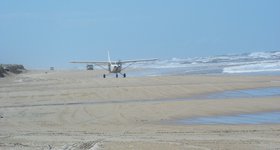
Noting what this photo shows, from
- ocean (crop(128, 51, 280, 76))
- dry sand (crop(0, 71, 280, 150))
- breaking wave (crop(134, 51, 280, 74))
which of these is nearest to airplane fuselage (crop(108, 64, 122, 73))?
ocean (crop(128, 51, 280, 76))

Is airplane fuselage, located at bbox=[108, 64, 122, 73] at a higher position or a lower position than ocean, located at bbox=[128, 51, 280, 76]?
higher

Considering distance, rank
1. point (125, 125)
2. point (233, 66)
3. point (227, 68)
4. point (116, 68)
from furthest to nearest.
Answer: point (233, 66), point (227, 68), point (116, 68), point (125, 125)

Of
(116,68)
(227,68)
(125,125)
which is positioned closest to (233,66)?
Result: (227,68)

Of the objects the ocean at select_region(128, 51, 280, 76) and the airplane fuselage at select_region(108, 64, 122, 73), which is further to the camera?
the airplane fuselage at select_region(108, 64, 122, 73)

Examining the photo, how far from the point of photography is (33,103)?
19.3m

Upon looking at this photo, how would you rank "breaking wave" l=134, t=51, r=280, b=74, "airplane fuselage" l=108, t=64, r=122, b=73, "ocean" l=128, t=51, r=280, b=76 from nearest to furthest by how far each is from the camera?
1. "ocean" l=128, t=51, r=280, b=76
2. "breaking wave" l=134, t=51, r=280, b=74
3. "airplane fuselage" l=108, t=64, r=122, b=73

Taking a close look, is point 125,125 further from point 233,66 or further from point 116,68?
point 233,66

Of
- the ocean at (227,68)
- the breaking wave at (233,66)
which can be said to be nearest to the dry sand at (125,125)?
the ocean at (227,68)

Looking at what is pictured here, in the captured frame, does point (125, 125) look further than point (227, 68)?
No

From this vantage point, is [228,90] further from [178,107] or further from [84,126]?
[84,126]

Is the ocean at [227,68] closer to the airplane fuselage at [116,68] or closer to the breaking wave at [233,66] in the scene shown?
the breaking wave at [233,66]

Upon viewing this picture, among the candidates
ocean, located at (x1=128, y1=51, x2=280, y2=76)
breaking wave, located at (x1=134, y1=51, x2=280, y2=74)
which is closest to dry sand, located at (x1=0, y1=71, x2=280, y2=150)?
ocean, located at (x1=128, y1=51, x2=280, y2=76)

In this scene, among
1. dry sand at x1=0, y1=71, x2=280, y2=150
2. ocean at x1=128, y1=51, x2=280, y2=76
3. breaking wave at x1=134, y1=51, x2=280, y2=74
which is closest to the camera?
dry sand at x1=0, y1=71, x2=280, y2=150

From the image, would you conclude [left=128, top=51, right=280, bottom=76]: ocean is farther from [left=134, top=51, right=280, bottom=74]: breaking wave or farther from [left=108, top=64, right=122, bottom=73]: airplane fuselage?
[left=108, top=64, right=122, bottom=73]: airplane fuselage
